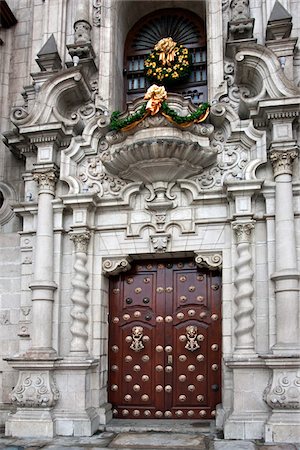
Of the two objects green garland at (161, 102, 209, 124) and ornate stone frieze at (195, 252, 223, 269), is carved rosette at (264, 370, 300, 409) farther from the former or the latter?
green garland at (161, 102, 209, 124)

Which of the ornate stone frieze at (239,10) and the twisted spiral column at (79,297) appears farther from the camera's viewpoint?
the ornate stone frieze at (239,10)

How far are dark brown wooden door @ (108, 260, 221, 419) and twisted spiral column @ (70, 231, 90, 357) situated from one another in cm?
71

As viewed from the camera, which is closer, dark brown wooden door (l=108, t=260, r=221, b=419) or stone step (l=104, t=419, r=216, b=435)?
stone step (l=104, t=419, r=216, b=435)

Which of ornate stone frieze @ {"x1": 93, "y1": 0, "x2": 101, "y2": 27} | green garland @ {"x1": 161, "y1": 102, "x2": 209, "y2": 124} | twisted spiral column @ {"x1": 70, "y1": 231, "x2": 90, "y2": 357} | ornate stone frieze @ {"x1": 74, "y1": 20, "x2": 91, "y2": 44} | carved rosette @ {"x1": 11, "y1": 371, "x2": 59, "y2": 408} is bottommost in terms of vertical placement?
carved rosette @ {"x1": 11, "y1": 371, "x2": 59, "y2": 408}

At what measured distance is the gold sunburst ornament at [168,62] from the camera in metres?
10.6

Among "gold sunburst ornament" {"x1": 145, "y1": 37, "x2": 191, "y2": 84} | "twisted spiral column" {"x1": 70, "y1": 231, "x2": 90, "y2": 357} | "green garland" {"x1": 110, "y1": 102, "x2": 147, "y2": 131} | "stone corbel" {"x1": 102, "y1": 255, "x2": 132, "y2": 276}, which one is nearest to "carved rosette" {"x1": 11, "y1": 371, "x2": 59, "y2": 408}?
"twisted spiral column" {"x1": 70, "y1": 231, "x2": 90, "y2": 357}

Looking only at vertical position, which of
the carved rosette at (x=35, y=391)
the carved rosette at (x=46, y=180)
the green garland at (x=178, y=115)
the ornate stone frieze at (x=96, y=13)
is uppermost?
the ornate stone frieze at (x=96, y=13)

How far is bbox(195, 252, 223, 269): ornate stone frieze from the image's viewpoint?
9.31m

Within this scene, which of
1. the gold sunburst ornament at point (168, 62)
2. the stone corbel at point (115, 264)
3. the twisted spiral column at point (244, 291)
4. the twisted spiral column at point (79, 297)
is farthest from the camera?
the gold sunburst ornament at point (168, 62)

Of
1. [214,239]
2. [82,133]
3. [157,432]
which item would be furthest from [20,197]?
[157,432]

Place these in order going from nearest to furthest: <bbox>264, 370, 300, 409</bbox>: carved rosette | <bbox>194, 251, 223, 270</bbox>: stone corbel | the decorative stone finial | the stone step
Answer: <bbox>264, 370, 300, 409</bbox>: carved rosette
the stone step
<bbox>194, 251, 223, 270</bbox>: stone corbel
the decorative stone finial

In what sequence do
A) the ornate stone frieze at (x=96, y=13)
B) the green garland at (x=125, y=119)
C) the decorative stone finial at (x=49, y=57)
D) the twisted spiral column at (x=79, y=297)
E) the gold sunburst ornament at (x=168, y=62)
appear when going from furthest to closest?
the ornate stone frieze at (x=96, y=13) < the gold sunburst ornament at (x=168, y=62) < the decorative stone finial at (x=49, y=57) < the green garland at (x=125, y=119) < the twisted spiral column at (x=79, y=297)

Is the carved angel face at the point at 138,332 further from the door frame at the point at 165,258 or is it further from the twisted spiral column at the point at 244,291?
the twisted spiral column at the point at 244,291

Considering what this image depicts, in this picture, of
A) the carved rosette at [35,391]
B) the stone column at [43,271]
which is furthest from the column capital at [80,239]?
the carved rosette at [35,391]
